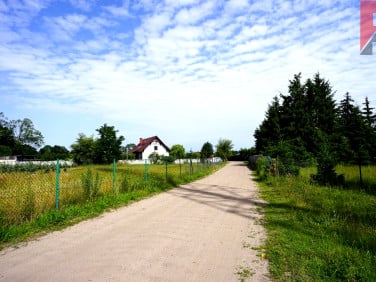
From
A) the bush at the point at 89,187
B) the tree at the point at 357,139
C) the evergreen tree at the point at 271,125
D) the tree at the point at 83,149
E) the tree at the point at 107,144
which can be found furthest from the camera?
the tree at the point at 83,149

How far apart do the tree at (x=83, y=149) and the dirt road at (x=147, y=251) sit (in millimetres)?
53864

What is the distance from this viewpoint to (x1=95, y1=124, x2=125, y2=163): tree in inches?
2045

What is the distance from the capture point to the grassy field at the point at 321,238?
4.09 meters

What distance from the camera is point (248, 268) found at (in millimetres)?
4348

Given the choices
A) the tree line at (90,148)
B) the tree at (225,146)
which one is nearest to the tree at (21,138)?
the tree line at (90,148)

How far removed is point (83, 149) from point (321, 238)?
60.7m

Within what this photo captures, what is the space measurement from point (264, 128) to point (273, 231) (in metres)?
44.4

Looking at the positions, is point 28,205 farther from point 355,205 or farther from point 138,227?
point 355,205

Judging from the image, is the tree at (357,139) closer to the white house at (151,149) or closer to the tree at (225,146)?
the white house at (151,149)

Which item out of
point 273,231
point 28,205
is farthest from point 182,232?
point 28,205

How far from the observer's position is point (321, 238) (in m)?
5.73

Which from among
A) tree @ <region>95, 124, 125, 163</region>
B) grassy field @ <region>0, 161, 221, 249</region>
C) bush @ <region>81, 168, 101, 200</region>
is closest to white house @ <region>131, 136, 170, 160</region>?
tree @ <region>95, 124, 125, 163</region>

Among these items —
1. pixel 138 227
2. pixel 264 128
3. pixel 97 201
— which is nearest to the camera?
pixel 138 227

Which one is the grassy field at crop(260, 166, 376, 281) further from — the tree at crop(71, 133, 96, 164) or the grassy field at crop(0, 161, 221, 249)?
the tree at crop(71, 133, 96, 164)
